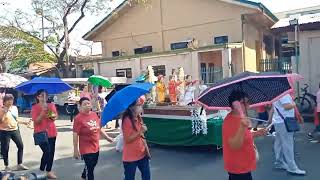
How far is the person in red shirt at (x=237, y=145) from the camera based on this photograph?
4.05 m

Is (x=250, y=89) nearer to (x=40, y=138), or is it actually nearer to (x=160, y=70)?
(x=40, y=138)

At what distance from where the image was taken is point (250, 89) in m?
4.84

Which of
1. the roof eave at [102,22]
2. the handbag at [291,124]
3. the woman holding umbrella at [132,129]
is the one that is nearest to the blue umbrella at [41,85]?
the woman holding umbrella at [132,129]

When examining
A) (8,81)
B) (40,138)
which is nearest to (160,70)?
(8,81)

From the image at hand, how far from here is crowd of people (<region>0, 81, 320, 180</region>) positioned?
4.16m

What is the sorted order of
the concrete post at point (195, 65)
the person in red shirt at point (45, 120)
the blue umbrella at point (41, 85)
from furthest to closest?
the concrete post at point (195, 65) → the blue umbrella at point (41, 85) → the person in red shirt at point (45, 120)

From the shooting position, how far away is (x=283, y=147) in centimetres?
714

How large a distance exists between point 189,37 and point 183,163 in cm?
1400

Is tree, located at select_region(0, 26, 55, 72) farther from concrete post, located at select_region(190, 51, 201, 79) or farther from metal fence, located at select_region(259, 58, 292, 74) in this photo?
metal fence, located at select_region(259, 58, 292, 74)

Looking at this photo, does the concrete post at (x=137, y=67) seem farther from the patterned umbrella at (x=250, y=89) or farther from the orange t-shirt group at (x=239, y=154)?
the orange t-shirt group at (x=239, y=154)

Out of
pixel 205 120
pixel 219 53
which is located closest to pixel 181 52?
pixel 219 53

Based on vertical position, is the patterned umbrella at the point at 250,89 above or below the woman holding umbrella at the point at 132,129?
above

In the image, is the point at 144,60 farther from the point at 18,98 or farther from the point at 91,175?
the point at 91,175

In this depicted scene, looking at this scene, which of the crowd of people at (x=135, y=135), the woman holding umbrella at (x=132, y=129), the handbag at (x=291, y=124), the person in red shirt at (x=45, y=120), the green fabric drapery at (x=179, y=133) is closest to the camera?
the crowd of people at (x=135, y=135)
